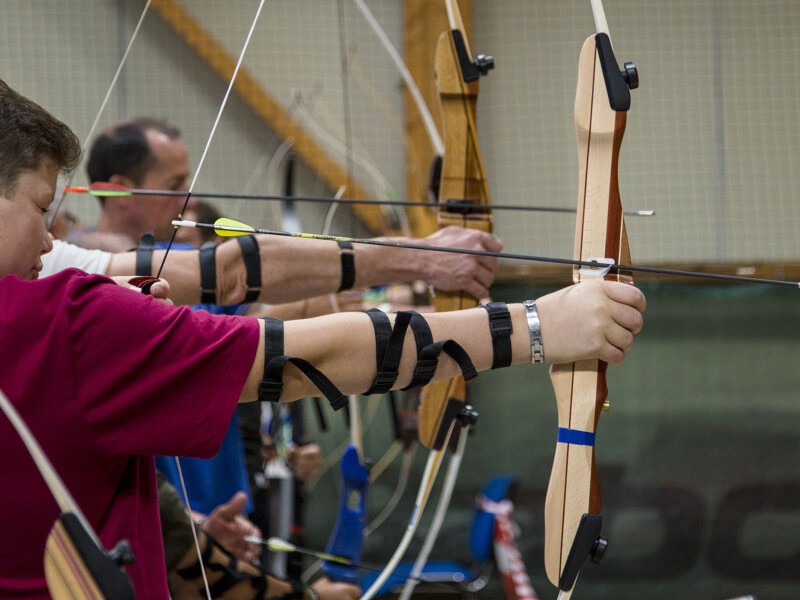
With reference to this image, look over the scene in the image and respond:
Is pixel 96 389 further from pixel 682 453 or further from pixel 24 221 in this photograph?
pixel 682 453

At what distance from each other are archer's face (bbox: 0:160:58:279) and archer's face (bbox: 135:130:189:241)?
1.33m

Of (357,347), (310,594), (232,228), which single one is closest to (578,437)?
(357,347)

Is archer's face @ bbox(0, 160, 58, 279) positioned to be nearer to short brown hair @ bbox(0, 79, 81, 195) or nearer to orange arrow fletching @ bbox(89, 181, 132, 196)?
short brown hair @ bbox(0, 79, 81, 195)

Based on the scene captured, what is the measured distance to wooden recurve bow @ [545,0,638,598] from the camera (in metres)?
1.19

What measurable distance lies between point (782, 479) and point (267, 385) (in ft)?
8.53

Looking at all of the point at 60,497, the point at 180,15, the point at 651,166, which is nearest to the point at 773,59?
the point at 651,166

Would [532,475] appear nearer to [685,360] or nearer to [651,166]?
[685,360]

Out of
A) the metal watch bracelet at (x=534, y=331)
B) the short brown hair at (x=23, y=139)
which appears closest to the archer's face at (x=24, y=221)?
the short brown hair at (x=23, y=139)

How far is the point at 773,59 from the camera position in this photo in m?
3.91

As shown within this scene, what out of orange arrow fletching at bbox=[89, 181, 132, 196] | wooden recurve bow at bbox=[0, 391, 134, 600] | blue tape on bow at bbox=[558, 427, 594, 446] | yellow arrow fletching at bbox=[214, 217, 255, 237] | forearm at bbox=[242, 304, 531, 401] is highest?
orange arrow fletching at bbox=[89, 181, 132, 196]

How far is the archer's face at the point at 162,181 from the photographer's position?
2.28 m

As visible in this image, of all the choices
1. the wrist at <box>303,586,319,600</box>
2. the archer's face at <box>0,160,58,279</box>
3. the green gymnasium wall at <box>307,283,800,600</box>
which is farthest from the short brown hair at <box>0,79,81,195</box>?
the green gymnasium wall at <box>307,283,800,600</box>

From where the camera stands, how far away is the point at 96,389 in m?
0.89

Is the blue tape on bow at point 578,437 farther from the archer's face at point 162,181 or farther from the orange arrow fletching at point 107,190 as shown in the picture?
the archer's face at point 162,181
